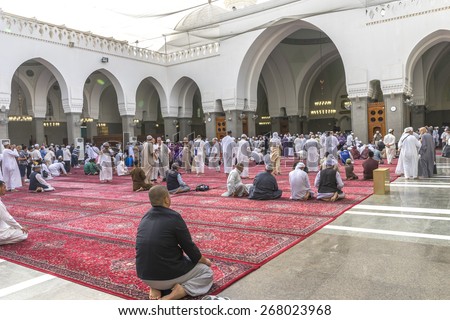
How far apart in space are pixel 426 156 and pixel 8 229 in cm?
706

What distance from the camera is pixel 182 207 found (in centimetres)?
537

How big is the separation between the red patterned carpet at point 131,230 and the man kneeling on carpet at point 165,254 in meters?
0.20

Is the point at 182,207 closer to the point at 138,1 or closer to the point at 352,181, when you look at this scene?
the point at 352,181

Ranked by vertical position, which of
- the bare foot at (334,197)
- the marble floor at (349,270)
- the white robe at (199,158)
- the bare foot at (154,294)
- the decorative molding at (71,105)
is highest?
the decorative molding at (71,105)

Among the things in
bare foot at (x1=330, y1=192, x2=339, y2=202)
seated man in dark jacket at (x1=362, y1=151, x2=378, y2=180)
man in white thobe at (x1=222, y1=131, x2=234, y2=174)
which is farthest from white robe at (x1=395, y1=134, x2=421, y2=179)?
man in white thobe at (x1=222, y1=131, x2=234, y2=174)

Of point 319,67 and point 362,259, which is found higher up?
point 319,67

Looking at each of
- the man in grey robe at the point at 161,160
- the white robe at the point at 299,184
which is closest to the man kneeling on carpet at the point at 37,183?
the man in grey robe at the point at 161,160

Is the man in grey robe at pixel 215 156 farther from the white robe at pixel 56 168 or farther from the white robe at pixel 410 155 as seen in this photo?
the white robe at pixel 410 155

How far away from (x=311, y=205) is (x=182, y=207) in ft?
6.06

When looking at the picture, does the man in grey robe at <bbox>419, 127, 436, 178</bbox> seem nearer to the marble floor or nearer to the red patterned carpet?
the red patterned carpet

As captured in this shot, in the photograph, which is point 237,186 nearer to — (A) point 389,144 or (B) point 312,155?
(B) point 312,155

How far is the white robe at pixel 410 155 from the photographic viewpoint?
6.98 m

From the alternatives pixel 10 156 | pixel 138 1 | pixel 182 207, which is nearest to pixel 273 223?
pixel 182 207
